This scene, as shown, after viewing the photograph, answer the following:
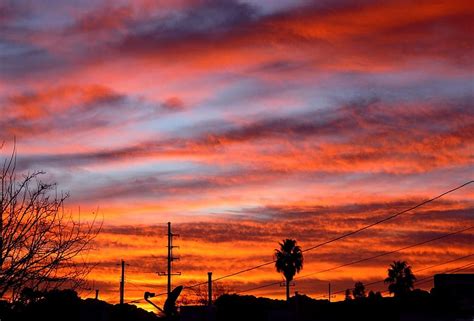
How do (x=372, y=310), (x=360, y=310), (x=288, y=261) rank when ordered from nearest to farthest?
1. (x=372, y=310)
2. (x=360, y=310)
3. (x=288, y=261)

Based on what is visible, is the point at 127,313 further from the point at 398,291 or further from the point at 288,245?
the point at 398,291

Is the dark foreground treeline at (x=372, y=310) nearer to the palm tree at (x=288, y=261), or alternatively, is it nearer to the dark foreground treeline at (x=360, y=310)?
the dark foreground treeline at (x=360, y=310)

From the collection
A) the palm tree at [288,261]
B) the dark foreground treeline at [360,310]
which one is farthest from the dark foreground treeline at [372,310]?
the palm tree at [288,261]

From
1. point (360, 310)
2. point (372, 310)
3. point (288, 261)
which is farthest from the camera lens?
point (288, 261)

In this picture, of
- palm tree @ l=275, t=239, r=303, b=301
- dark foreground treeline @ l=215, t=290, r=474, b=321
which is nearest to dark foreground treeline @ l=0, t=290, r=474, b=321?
dark foreground treeline @ l=215, t=290, r=474, b=321

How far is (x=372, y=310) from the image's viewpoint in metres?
54.2

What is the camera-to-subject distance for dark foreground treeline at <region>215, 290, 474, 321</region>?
50.0 meters

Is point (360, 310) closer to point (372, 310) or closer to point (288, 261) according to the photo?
point (372, 310)

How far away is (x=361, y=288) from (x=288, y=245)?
51131 millimetres

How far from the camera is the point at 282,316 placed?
7031 centimetres

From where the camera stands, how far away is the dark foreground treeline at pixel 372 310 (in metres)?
50.0

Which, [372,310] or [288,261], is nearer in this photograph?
[372,310]

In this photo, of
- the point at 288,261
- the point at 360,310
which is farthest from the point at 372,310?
the point at 288,261

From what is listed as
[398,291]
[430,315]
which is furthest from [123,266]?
[430,315]
